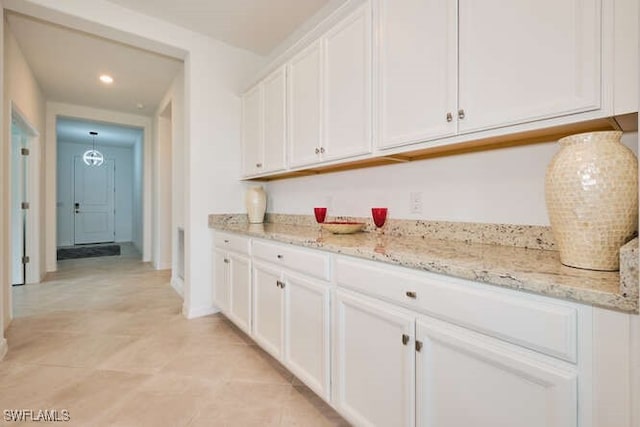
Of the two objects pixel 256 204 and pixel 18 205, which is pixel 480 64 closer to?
pixel 256 204

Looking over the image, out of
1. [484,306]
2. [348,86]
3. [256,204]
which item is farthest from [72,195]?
[484,306]

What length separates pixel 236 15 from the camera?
2.51 meters

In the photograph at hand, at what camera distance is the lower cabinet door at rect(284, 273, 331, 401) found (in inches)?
57.4

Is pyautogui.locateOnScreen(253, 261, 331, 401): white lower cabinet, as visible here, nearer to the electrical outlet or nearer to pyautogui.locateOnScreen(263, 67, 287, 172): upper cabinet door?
the electrical outlet

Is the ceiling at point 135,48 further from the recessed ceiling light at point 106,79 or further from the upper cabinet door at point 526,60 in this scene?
the upper cabinet door at point 526,60

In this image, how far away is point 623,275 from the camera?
0.67 m

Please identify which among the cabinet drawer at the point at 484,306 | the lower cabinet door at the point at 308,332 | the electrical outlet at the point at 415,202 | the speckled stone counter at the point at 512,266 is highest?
the electrical outlet at the point at 415,202

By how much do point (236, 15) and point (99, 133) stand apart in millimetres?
5712

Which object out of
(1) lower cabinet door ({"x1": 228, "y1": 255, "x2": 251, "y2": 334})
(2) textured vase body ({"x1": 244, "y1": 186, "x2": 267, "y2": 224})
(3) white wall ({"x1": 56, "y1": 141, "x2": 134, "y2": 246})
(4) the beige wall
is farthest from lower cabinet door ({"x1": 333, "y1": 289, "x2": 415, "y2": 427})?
(3) white wall ({"x1": 56, "y1": 141, "x2": 134, "y2": 246})

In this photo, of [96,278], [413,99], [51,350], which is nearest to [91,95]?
[96,278]

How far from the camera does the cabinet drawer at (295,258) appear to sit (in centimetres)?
149

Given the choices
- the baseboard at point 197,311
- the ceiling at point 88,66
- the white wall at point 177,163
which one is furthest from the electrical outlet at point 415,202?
the ceiling at point 88,66

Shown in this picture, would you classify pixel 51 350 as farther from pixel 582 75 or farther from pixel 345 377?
pixel 582 75

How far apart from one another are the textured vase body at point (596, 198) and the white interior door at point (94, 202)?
9.62 metres
